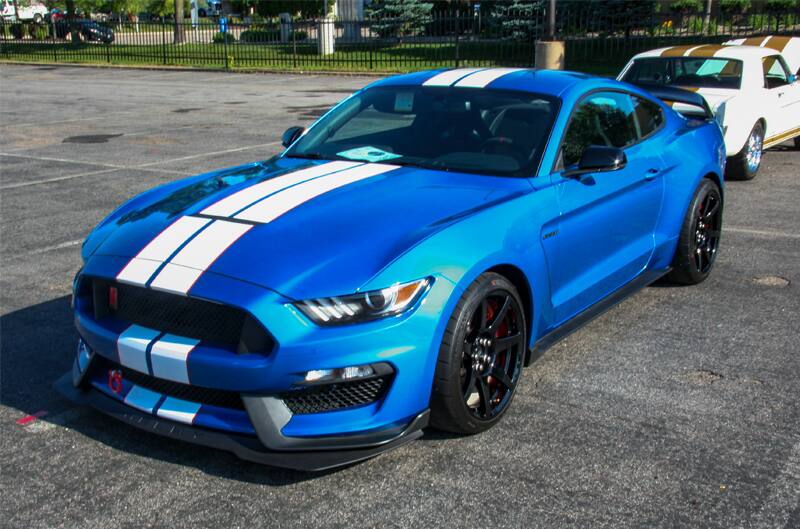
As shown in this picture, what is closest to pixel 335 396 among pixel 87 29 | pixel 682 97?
pixel 682 97

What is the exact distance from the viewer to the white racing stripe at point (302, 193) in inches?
159

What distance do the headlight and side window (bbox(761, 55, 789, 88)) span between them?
347 inches

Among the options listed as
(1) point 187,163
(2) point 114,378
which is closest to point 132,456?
(2) point 114,378

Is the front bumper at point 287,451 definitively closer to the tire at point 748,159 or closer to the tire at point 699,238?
the tire at point 699,238

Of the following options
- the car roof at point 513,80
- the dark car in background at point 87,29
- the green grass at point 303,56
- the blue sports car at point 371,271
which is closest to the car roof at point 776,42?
the car roof at point 513,80

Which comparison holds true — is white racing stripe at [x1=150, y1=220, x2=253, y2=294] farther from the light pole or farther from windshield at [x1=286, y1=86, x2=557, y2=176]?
the light pole

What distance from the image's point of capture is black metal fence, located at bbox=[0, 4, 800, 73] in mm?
28734

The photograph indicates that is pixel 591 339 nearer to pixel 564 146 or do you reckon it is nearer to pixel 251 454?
pixel 564 146

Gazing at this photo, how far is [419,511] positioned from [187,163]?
900cm

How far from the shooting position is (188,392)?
3613 millimetres

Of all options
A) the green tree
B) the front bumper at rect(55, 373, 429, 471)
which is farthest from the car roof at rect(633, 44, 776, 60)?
the green tree

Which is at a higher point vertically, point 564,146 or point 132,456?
point 564,146

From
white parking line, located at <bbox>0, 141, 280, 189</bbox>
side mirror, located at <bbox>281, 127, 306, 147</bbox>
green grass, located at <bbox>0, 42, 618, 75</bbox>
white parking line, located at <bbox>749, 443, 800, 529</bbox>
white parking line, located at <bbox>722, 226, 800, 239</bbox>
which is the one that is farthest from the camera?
green grass, located at <bbox>0, 42, 618, 75</bbox>

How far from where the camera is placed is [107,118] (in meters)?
17.0
